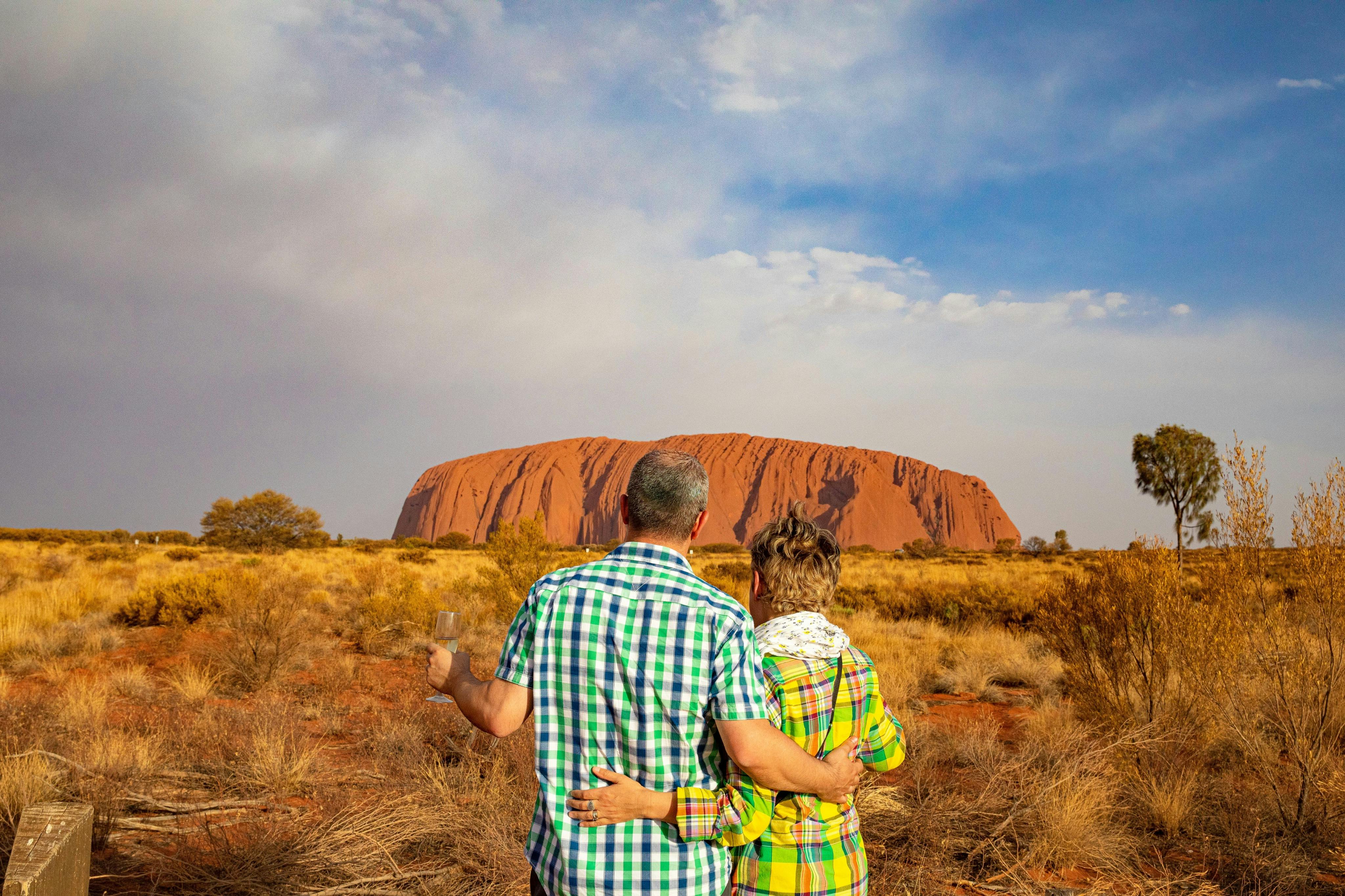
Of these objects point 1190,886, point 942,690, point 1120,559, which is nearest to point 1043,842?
point 1190,886

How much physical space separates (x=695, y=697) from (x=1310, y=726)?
5815 mm

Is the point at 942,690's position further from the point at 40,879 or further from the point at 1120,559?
the point at 40,879

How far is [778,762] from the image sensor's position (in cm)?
151

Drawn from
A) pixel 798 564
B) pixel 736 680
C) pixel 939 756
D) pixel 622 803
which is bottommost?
pixel 939 756

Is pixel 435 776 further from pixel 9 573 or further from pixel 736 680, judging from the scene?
pixel 9 573

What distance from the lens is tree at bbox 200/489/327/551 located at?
3603 centimetres

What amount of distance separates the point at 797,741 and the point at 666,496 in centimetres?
71

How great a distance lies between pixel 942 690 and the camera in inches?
351

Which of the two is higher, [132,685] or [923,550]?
[132,685]

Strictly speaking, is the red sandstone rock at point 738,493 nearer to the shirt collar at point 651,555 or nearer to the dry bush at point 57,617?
the dry bush at point 57,617

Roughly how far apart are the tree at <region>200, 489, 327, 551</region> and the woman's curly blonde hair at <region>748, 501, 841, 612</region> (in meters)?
38.4

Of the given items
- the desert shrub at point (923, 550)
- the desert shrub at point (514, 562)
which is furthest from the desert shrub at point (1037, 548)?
the desert shrub at point (514, 562)

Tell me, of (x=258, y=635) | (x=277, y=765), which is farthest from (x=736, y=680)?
(x=258, y=635)

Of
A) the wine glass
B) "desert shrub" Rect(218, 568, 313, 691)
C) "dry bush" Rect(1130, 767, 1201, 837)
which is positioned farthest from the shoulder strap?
"desert shrub" Rect(218, 568, 313, 691)
